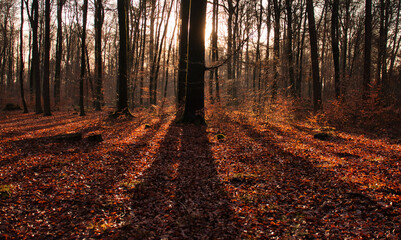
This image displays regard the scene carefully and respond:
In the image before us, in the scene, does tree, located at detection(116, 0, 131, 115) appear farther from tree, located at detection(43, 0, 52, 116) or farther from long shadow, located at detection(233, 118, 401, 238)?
long shadow, located at detection(233, 118, 401, 238)

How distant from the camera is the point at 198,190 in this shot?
14.6ft

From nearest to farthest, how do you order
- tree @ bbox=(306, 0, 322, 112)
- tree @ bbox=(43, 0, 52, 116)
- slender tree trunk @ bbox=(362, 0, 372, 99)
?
slender tree trunk @ bbox=(362, 0, 372, 99) → tree @ bbox=(306, 0, 322, 112) → tree @ bbox=(43, 0, 52, 116)

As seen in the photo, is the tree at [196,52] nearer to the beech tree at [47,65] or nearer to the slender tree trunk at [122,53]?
the slender tree trunk at [122,53]

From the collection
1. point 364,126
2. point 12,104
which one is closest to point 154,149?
point 364,126

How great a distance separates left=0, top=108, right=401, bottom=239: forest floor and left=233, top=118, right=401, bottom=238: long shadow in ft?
0.05

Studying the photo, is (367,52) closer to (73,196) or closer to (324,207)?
(324,207)

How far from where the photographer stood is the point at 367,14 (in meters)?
11.7

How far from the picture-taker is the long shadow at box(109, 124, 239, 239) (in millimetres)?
3180

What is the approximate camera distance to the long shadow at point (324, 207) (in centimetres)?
310

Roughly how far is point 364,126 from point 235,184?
371 inches

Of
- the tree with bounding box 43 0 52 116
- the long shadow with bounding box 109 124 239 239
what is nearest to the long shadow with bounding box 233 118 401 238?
the long shadow with bounding box 109 124 239 239

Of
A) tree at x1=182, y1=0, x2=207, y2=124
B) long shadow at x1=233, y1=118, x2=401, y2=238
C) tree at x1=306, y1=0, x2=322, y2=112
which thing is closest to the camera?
long shadow at x1=233, y1=118, x2=401, y2=238

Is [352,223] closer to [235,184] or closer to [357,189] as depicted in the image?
[357,189]

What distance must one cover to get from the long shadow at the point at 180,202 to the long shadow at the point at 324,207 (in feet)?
2.50
